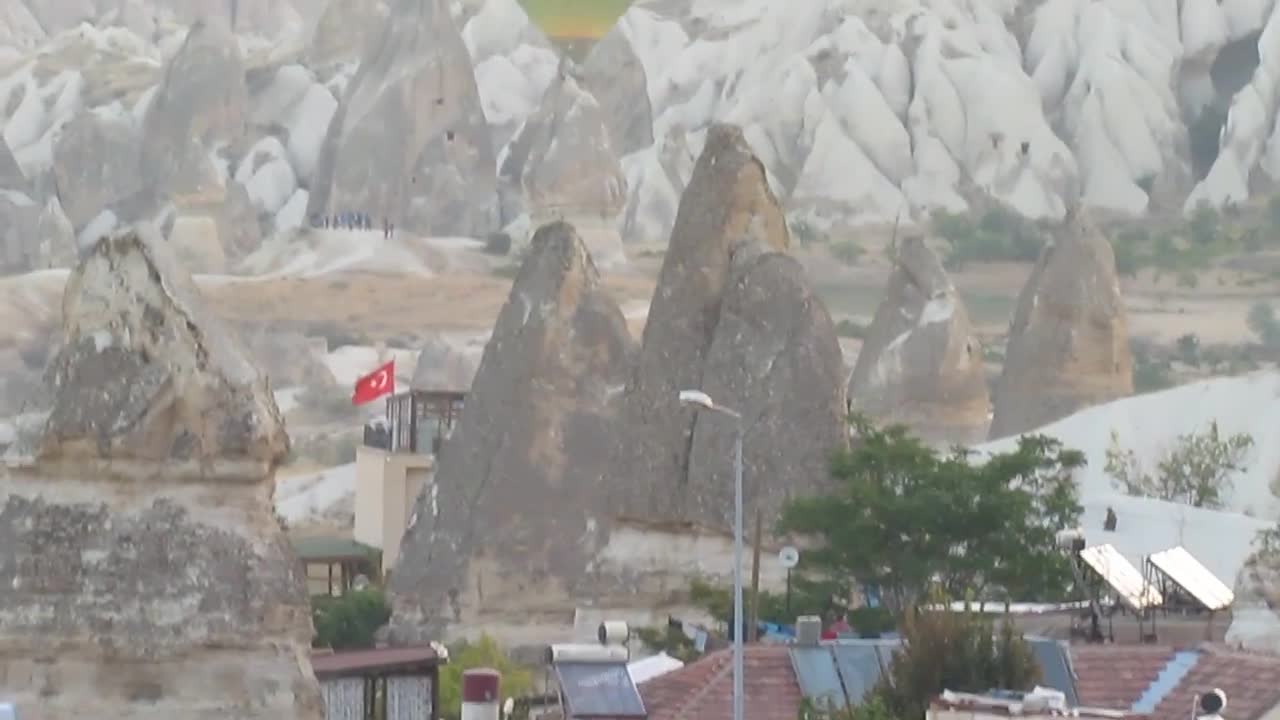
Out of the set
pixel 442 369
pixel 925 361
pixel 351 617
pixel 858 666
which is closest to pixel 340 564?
pixel 351 617

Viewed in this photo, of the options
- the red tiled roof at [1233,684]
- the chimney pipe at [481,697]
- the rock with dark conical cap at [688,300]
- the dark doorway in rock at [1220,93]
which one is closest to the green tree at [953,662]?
the red tiled roof at [1233,684]

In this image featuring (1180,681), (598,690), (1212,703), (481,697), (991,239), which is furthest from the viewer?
(991,239)

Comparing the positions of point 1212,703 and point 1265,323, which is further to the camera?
point 1265,323

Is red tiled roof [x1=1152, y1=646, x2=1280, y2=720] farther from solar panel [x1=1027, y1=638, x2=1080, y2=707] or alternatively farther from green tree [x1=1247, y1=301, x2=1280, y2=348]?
green tree [x1=1247, y1=301, x2=1280, y2=348]

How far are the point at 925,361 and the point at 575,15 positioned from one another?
4369 cm

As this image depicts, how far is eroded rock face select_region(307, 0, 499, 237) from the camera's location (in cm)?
11112

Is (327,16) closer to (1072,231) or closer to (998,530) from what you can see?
(1072,231)

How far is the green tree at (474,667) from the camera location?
35.4m

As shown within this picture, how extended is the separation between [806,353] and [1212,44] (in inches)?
2924

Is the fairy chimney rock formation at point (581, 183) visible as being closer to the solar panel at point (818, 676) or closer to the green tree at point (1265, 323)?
the green tree at point (1265, 323)

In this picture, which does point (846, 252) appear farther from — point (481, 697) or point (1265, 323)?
point (481, 697)

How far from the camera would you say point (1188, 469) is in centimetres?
6912

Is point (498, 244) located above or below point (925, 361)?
above

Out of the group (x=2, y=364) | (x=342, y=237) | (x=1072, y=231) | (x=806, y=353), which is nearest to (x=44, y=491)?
(x=806, y=353)
